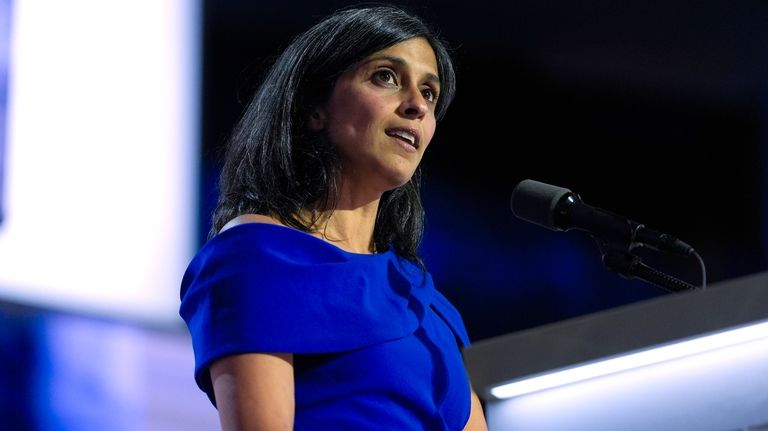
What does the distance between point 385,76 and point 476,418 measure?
48 centimetres

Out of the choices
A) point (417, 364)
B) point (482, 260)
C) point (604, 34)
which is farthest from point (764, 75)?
point (417, 364)

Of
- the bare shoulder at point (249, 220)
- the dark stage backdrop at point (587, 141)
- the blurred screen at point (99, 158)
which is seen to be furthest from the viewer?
the dark stage backdrop at point (587, 141)

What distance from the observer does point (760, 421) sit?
4.42ft

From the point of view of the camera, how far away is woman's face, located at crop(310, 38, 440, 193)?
1.66 m

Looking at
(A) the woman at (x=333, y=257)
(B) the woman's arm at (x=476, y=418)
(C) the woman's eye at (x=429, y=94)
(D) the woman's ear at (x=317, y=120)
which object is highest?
(C) the woman's eye at (x=429, y=94)

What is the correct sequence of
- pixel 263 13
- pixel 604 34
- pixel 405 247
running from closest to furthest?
1. pixel 405 247
2. pixel 263 13
3. pixel 604 34

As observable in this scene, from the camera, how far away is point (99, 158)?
A: 2.96m

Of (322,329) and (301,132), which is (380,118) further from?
(322,329)

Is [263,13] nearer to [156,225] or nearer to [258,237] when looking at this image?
[156,225]

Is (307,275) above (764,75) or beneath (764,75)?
beneath

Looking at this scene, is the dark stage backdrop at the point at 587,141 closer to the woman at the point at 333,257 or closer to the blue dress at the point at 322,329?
the woman at the point at 333,257

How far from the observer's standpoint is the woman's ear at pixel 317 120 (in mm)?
1730

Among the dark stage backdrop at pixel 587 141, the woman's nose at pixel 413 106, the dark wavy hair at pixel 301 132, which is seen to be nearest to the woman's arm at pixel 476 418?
the dark wavy hair at pixel 301 132

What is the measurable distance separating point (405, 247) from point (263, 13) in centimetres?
188
